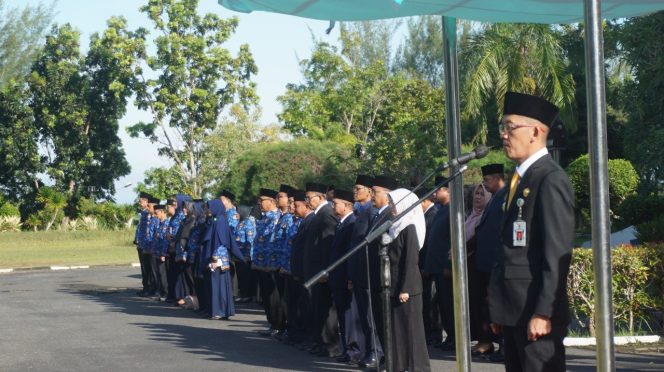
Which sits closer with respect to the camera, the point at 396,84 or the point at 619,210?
the point at 619,210

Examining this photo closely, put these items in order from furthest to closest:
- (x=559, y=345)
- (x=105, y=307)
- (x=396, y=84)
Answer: (x=396, y=84) < (x=105, y=307) < (x=559, y=345)

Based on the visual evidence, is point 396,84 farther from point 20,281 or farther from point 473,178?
point 20,281

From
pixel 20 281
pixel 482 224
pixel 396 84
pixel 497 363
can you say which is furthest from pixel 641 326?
pixel 396 84

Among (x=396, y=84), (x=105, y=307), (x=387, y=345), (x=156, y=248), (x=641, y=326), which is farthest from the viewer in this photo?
(x=396, y=84)

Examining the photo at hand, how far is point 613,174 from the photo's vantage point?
1084 inches

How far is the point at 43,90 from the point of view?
2233 inches

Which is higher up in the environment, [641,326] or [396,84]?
[396,84]

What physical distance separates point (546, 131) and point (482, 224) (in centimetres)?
431

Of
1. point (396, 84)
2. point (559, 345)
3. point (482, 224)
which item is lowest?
point (559, 345)

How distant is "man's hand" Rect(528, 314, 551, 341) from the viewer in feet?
18.6

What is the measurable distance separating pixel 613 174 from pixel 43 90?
123ft

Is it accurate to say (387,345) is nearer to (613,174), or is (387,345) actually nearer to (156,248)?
(156,248)

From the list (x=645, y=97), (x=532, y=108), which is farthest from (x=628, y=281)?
(x=645, y=97)

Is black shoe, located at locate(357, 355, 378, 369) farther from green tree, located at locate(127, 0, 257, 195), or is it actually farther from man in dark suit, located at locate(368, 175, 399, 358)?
green tree, located at locate(127, 0, 257, 195)
